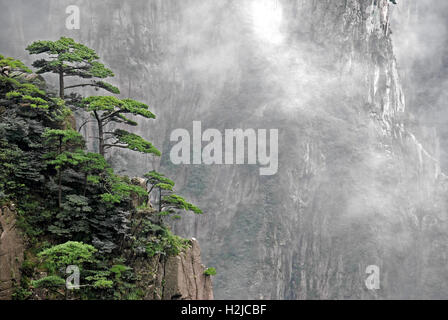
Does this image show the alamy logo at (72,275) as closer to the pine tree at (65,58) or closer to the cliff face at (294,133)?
the pine tree at (65,58)

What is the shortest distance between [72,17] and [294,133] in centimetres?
5465

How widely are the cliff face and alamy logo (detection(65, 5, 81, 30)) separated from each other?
1792mm

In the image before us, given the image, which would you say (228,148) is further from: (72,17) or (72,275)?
(72,275)

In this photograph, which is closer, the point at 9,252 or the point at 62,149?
the point at 9,252

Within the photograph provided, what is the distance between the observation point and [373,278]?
11125 cm

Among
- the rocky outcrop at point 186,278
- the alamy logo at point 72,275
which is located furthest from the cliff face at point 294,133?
the alamy logo at point 72,275

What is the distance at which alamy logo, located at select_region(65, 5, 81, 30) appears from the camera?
4079 inches

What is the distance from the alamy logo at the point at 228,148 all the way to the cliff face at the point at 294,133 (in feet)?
7.22

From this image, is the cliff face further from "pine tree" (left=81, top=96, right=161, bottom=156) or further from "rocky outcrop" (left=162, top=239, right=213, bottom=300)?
"pine tree" (left=81, top=96, right=161, bottom=156)

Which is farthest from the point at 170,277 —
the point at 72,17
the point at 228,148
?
the point at 228,148

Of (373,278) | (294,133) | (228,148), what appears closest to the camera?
(373,278)

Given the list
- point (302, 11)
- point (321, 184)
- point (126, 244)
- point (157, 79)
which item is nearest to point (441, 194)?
point (321, 184)

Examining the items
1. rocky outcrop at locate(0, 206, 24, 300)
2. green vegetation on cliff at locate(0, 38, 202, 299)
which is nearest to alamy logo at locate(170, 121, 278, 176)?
green vegetation on cliff at locate(0, 38, 202, 299)
